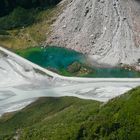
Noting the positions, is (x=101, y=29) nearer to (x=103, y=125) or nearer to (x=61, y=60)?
(x=61, y=60)

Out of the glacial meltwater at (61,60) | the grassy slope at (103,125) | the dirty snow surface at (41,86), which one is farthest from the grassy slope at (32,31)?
the grassy slope at (103,125)

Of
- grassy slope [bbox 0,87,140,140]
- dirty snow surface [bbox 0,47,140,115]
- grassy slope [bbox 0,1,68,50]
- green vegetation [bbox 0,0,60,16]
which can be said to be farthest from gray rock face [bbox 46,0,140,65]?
grassy slope [bbox 0,87,140,140]

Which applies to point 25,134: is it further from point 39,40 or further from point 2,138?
point 39,40

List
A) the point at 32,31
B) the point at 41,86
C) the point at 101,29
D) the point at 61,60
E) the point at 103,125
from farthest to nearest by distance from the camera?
the point at 32,31 → the point at 101,29 → the point at 61,60 → the point at 41,86 → the point at 103,125

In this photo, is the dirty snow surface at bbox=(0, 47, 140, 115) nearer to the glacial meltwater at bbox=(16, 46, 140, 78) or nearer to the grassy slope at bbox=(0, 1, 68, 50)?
the glacial meltwater at bbox=(16, 46, 140, 78)

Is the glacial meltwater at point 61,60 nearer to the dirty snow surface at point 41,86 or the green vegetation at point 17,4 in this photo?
the dirty snow surface at point 41,86

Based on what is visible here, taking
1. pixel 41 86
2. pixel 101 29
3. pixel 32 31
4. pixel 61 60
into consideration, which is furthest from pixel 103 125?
pixel 32 31

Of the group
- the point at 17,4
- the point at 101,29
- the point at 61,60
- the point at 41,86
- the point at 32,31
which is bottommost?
the point at 41,86
